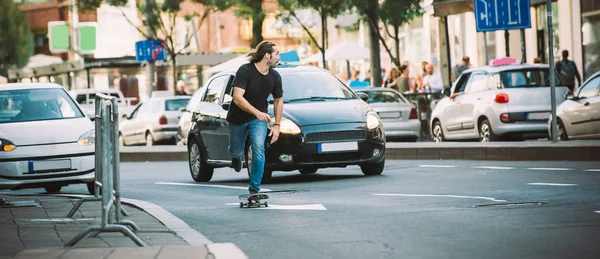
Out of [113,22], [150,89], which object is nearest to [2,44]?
[113,22]

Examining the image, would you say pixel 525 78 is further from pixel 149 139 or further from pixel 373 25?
pixel 149 139

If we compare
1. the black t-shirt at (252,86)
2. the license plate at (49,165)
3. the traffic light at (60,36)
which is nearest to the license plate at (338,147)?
the license plate at (49,165)

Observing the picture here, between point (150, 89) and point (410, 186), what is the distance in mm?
34997

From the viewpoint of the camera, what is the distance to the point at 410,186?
16062mm

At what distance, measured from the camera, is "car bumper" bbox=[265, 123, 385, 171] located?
1767 cm

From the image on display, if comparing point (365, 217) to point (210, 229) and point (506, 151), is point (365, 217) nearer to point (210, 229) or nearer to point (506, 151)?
point (210, 229)

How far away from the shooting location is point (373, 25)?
3641 centimetres

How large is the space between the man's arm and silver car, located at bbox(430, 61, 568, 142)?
38.3 feet

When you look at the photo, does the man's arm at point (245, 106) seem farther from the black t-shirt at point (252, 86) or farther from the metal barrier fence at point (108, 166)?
the metal barrier fence at point (108, 166)

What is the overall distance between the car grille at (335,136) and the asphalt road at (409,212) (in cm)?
54

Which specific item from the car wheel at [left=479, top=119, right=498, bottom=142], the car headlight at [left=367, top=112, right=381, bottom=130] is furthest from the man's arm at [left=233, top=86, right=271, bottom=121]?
the car wheel at [left=479, top=119, right=498, bottom=142]

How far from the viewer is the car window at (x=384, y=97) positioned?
29609 mm

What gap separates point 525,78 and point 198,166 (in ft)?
26.0

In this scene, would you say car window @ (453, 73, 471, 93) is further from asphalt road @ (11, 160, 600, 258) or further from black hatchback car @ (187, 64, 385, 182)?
black hatchback car @ (187, 64, 385, 182)
